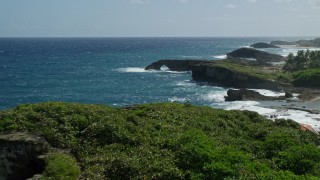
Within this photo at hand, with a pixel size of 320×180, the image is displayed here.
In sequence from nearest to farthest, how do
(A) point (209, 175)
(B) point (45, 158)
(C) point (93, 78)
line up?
(A) point (209, 175)
(B) point (45, 158)
(C) point (93, 78)

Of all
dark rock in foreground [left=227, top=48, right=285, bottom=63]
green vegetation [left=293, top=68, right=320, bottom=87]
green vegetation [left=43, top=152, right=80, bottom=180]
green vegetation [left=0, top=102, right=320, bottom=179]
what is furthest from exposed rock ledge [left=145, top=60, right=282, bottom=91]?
green vegetation [left=43, top=152, right=80, bottom=180]

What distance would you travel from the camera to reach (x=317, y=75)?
309ft

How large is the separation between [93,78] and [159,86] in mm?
23426

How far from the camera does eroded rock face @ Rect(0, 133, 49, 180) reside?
910 inches

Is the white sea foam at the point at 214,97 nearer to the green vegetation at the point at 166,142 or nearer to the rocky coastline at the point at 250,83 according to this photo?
the rocky coastline at the point at 250,83

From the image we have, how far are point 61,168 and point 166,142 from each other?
6195 millimetres

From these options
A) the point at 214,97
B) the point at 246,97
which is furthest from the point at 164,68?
the point at 246,97

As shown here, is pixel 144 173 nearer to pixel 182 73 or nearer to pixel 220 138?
pixel 220 138

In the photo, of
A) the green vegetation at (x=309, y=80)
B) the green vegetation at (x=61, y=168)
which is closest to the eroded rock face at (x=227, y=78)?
the green vegetation at (x=309, y=80)

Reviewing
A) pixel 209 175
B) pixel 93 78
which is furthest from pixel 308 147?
pixel 93 78

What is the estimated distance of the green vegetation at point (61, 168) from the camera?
20.6m

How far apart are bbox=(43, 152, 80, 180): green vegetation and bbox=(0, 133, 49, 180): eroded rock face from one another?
4.30 ft

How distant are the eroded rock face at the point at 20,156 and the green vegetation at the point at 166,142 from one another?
1236mm

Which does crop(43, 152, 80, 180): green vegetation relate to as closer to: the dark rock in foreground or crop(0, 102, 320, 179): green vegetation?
crop(0, 102, 320, 179): green vegetation
